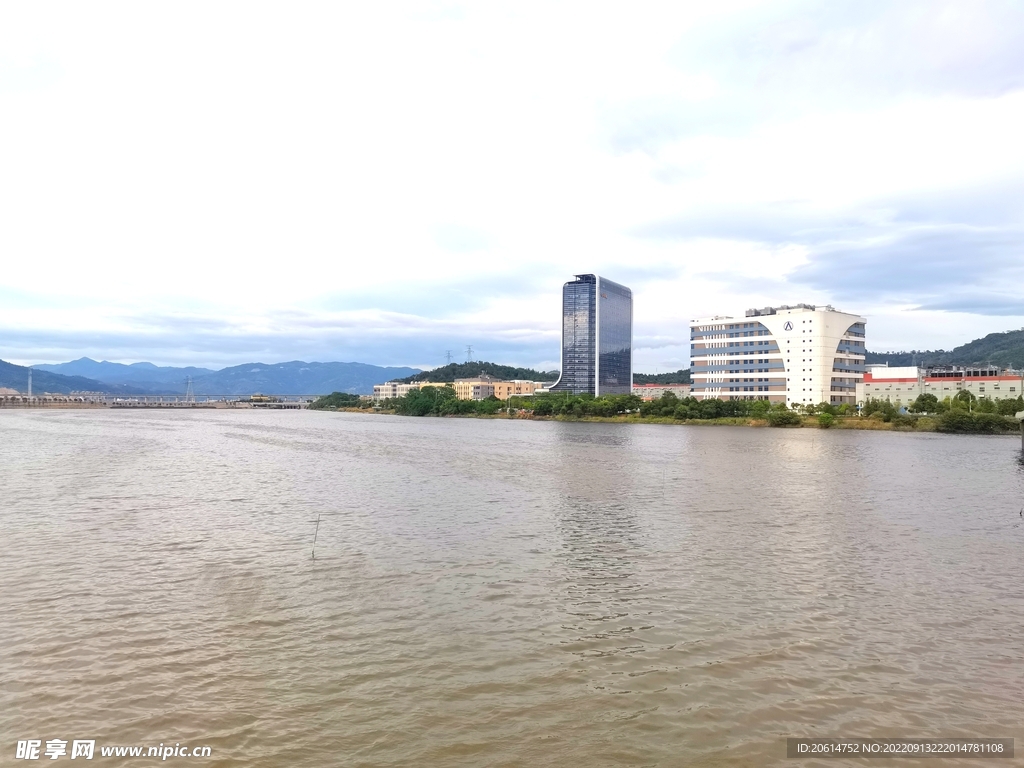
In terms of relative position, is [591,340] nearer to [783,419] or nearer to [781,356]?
[781,356]

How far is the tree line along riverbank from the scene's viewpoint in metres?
68.0

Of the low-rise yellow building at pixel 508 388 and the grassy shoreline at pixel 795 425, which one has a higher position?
the low-rise yellow building at pixel 508 388

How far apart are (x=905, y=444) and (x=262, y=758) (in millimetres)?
56100

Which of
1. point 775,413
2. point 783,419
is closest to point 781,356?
point 775,413

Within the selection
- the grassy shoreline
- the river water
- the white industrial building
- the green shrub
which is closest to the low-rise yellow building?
the grassy shoreline

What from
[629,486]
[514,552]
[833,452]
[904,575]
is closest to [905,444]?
[833,452]

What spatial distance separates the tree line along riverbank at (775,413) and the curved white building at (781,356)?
5.08 m

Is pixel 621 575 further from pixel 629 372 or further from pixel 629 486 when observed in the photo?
pixel 629 372

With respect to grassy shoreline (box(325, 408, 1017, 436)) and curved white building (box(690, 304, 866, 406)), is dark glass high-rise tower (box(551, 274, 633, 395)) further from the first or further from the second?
curved white building (box(690, 304, 866, 406))

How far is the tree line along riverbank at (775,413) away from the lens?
223 ft

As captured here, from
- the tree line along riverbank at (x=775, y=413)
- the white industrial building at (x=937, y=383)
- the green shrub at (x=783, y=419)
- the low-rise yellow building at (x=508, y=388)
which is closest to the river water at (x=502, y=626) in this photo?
the tree line along riverbank at (x=775, y=413)

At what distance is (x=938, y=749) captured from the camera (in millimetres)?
6582

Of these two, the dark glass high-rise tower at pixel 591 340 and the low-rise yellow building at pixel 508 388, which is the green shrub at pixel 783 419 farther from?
the low-rise yellow building at pixel 508 388

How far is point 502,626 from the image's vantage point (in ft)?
31.9
